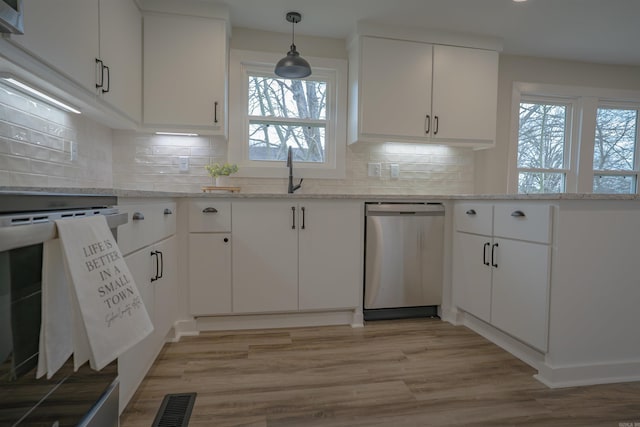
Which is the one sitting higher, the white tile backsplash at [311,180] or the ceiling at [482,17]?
the ceiling at [482,17]

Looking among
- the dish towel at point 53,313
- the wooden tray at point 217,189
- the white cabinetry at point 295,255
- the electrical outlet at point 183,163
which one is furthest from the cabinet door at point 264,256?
the dish towel at point 53,313

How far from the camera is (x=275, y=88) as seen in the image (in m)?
2.85

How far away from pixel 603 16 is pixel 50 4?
139 inches

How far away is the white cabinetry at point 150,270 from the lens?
1.31 m

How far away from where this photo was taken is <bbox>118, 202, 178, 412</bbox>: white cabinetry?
1312 millimetres

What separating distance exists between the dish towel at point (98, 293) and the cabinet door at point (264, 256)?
124cm

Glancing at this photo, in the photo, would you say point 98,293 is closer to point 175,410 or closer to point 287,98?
point 175,410

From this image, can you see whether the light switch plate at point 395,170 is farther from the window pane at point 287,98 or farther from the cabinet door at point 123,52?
the cabinet door at point 123,52

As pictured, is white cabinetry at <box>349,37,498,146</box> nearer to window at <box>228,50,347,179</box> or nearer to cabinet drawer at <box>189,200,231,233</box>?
window at <box>228,50,347,179</box>

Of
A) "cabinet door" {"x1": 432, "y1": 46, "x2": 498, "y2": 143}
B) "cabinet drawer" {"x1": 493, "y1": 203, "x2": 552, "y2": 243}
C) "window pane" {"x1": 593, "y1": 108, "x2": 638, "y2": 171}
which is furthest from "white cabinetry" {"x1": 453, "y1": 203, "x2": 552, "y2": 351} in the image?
"window pane" {"x1": 593, "y1": 108, "x2": 638, "y2": 171}

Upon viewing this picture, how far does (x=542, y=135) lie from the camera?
11.0ft

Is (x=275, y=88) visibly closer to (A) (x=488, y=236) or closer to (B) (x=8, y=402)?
(A) (x=488, y=236)

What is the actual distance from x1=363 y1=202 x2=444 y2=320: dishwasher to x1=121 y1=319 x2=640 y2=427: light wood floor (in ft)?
1.07

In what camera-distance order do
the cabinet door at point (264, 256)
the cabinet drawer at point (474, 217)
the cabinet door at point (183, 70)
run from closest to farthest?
the cabinet drawer at point (474, 217)
the cabinet door at point (264, 256)
the cabinet door at point (183, 70)
